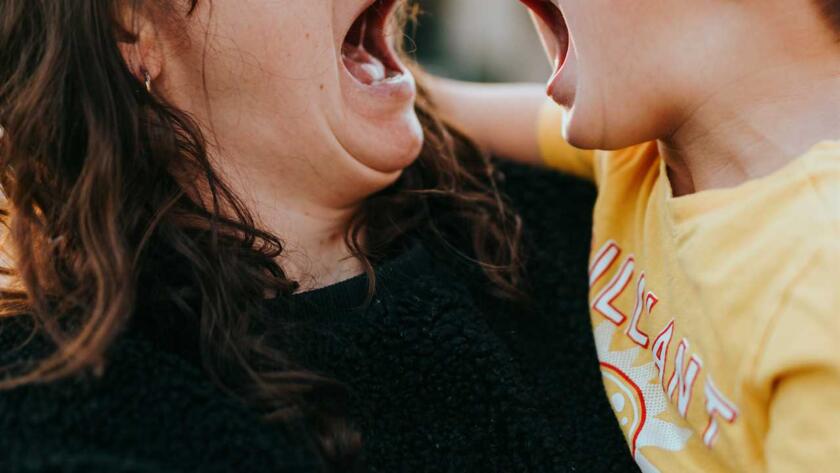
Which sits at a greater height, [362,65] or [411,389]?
[362,65]

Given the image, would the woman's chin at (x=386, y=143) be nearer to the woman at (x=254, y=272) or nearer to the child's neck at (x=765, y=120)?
the woman at (x=254, y=272)

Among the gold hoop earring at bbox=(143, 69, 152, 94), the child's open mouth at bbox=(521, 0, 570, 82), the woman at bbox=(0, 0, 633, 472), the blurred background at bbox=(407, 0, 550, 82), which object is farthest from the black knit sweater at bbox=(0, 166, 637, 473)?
the blurred background at bbox=(407, 0, 550, 82)

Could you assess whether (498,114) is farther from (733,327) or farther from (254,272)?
(733,327)

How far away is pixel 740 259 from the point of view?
1.02m

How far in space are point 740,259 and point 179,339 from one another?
691 millimetres

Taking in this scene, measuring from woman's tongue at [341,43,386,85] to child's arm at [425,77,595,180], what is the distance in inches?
8.1

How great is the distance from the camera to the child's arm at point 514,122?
63.0 inches

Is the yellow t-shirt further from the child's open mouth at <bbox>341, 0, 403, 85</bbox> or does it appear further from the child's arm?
the child's open mouth at <bbox>341, 0, 403, 85</bbox>

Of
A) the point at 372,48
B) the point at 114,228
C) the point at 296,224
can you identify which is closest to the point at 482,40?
the point at 372,48

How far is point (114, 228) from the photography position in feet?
3.62

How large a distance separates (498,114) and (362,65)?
0.31 m

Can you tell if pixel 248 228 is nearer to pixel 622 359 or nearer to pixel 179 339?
pixel 179 339

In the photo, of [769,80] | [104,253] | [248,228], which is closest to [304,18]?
[248,228]

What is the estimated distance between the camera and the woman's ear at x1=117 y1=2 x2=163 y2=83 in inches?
47.9
